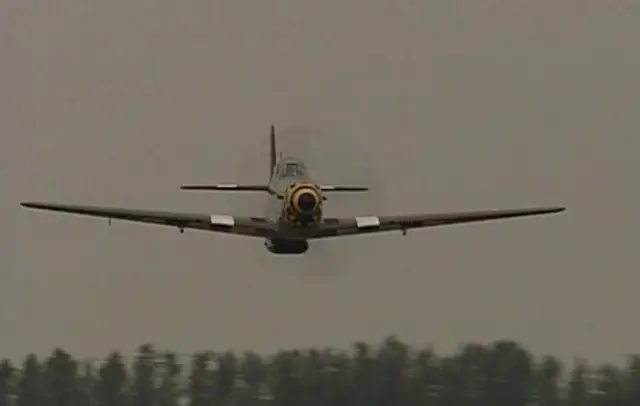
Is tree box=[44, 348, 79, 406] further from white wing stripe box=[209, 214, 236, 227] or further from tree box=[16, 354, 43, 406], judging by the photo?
white wing stripe box=[209, 214, 236, 227]

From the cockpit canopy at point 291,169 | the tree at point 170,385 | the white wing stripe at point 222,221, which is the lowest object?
the tree at point 170,385

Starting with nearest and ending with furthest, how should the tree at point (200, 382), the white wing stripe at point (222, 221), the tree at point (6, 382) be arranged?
the white wing stripe at point (222, 221) < the tree at point (200, 382) < the tree at point (6, 382)

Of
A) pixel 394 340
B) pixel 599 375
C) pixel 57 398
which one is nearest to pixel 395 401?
pixel 394 340

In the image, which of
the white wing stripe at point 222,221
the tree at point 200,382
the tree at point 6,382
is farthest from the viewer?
the tree at point 6,382

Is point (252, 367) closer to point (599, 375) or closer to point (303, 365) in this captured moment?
point (303, 365)

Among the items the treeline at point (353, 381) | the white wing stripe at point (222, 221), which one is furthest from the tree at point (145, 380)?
the white wing stripe at point (222, 221)

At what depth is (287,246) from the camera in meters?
29.2

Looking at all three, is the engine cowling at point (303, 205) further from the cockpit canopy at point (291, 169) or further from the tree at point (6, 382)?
the tree at point (6, 382)

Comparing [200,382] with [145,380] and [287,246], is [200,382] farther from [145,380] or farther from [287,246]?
[287,246]

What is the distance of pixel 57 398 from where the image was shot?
33.7 meters

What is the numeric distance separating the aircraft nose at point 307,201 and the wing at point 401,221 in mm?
449

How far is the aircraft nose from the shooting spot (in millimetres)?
28234

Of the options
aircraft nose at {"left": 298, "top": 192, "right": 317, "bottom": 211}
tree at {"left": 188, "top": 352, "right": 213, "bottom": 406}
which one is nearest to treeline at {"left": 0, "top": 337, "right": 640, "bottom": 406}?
tree at {"left": 188, "top": 352, "right": 213, "bottom": 406}

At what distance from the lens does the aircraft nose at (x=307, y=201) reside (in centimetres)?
2823
